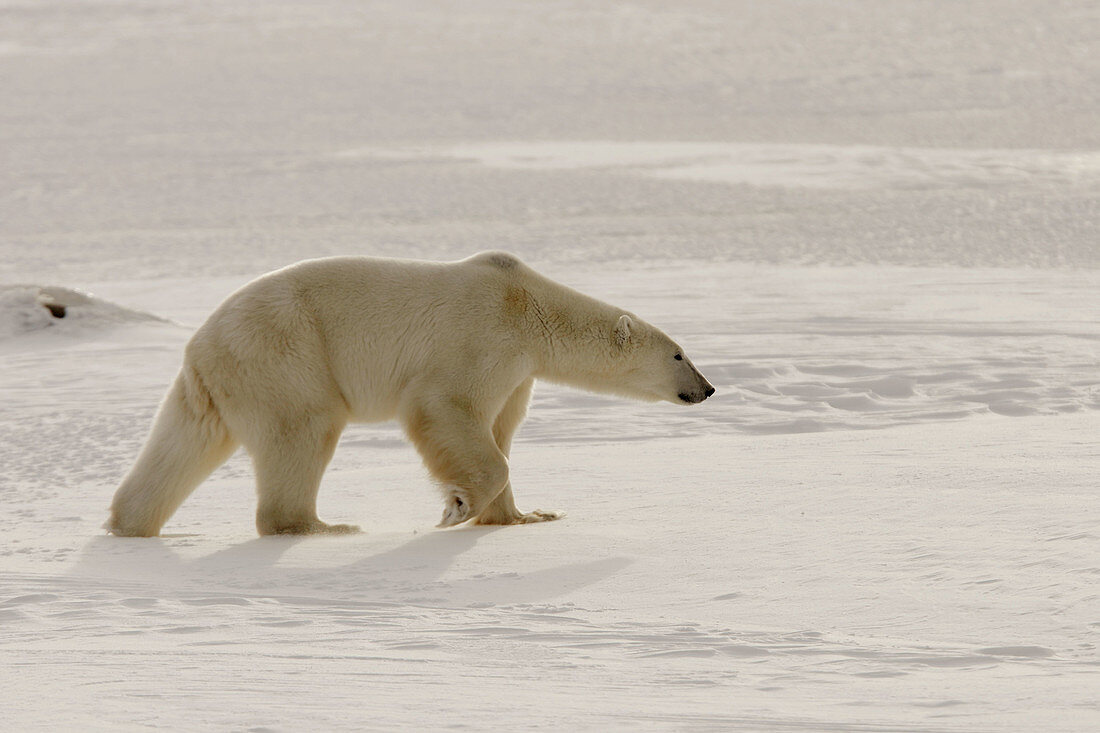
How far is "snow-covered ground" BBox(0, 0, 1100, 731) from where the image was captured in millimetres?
3131

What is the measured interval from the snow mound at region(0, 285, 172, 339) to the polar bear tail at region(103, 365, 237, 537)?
395cm

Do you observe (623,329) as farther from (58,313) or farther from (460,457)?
(58,313)

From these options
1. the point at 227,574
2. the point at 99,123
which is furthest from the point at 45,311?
the point at 99,123

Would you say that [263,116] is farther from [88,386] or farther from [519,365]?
[519,365]

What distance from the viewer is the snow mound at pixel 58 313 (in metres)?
8.66

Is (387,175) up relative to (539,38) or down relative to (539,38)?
down

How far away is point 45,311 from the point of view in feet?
28.7

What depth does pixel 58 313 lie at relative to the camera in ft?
28.9

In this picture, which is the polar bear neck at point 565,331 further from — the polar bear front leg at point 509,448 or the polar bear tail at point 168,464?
the polar bear tail at point 168,464

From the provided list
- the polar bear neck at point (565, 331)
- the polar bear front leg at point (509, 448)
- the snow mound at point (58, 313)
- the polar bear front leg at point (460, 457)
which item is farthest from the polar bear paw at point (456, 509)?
the snow mound at point (58, 313)

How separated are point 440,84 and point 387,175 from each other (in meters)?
5.35

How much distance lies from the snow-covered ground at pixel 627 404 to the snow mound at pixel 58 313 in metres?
0.03

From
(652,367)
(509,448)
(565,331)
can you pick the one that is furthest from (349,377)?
(652,367)

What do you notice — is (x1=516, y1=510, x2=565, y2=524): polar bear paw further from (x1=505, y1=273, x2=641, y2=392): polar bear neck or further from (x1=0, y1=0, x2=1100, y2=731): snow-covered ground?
(x1=505, y1=273, x2=641, y2=392): polar bear neck
